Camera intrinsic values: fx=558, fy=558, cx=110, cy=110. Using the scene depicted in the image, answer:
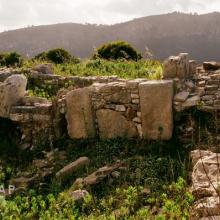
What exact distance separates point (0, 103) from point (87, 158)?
2.43 metres

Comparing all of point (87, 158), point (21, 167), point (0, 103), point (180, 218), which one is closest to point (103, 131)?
point (87, 158)

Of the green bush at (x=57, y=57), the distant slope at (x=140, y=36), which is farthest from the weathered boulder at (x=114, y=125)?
the distant slope at (x=140, y=36)

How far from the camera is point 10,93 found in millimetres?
9914

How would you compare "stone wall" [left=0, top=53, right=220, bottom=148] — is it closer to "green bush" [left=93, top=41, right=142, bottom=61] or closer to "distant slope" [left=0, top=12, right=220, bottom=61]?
"green bush" [left=93, top=41, right=142, bottom=61]

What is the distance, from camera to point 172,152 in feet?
27.0

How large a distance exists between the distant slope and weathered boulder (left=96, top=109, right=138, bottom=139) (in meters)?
28.4

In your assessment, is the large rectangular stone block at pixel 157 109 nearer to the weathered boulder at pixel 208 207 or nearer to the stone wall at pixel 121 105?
the stone wall at pixel 121 105

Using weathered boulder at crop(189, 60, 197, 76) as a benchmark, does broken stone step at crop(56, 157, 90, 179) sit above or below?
below

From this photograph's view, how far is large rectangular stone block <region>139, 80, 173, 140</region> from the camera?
845 cm

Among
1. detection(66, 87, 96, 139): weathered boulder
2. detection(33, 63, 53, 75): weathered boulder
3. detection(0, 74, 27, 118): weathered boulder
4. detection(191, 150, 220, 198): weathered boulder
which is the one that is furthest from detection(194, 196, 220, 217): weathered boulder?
detection(33, 63, 53, 75): weathered boulder

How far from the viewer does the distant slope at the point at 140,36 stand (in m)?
41.1

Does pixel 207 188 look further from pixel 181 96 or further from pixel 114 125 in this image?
pixel 114 125

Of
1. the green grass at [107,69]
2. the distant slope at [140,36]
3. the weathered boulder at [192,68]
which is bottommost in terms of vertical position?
the distant slope at [140,36]

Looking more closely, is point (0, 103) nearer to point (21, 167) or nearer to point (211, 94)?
point (21, 167)
